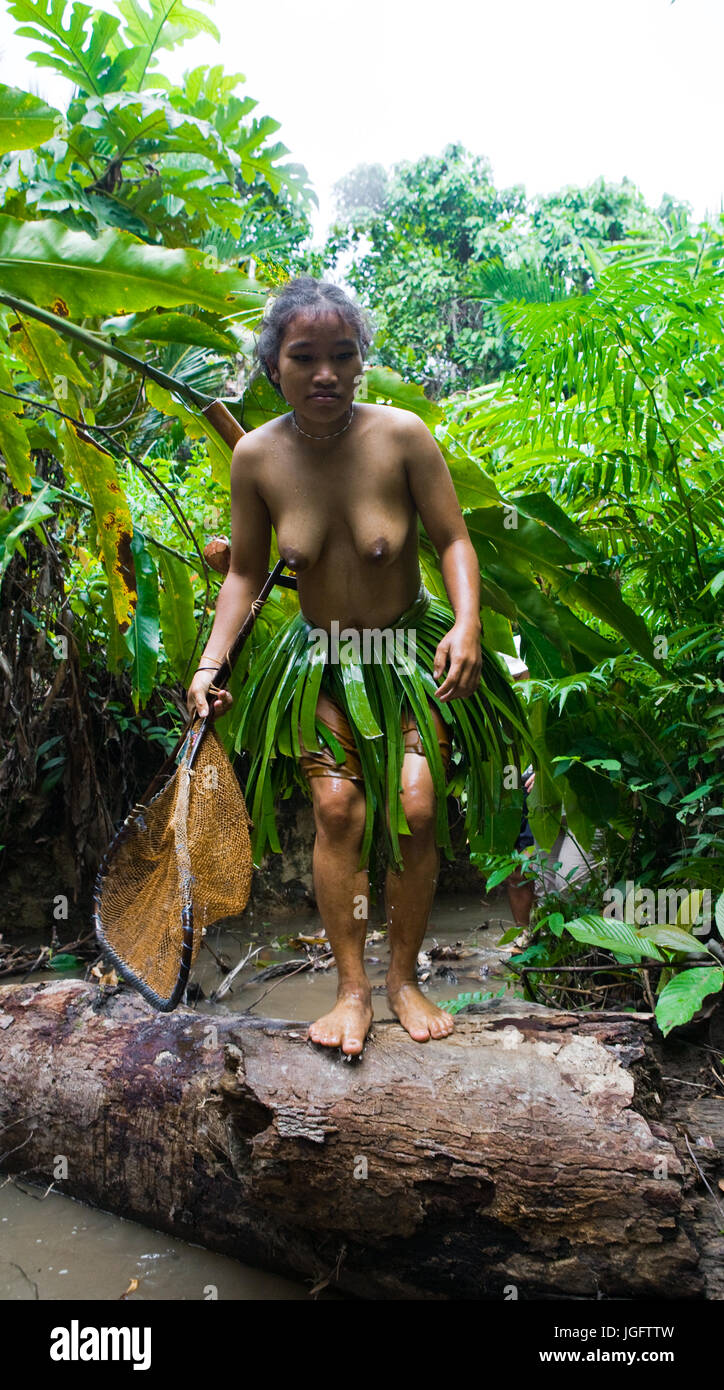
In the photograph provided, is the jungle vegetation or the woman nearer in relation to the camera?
the woman

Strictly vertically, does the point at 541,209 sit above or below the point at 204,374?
above

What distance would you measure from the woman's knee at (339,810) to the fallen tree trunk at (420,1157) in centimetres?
44

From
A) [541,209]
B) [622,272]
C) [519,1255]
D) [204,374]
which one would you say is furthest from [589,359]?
[541,209]

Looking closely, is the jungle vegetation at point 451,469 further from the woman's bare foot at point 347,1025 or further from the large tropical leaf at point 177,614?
the woman's bare foot at point 347,1025

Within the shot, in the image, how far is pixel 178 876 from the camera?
189 cm

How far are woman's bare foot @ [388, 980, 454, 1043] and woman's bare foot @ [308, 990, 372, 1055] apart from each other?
77mm

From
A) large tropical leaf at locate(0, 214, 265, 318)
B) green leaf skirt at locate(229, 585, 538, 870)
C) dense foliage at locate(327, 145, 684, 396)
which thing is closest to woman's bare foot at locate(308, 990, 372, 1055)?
green leaf skirt at locate(229, 585, 538, 870)

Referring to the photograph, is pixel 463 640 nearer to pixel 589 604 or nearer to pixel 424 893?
pixel 424 893

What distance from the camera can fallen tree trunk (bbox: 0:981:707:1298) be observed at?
5.19 ft

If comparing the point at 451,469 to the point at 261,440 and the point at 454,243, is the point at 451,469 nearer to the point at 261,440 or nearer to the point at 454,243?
the point at 261,440

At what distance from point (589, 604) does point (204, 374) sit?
57.1 inches

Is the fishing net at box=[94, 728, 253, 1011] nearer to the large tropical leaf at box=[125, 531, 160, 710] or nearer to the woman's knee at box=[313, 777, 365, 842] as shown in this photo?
the woman's knee at box=[313, 777, 365, 842]

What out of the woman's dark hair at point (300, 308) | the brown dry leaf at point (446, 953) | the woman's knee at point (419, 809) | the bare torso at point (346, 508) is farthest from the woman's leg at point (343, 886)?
the brown dry leaf at point (446, 953)

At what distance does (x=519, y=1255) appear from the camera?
1.63 m
